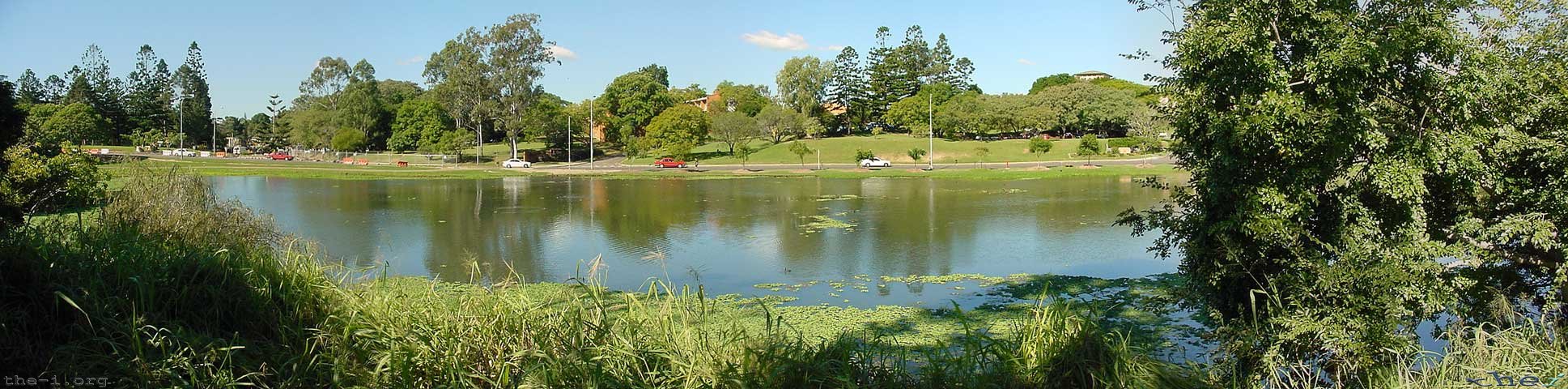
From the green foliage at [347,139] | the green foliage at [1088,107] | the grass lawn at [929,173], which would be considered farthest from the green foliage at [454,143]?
the green foliage at [1088,107]

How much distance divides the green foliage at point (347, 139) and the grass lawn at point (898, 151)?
83.8 ft

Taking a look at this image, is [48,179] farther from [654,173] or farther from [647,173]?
[647,173]

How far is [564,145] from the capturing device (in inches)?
2771

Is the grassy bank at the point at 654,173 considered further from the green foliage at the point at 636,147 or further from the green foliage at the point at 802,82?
the green foliage at the point at 802,82

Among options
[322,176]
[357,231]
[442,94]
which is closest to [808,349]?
[357,231]

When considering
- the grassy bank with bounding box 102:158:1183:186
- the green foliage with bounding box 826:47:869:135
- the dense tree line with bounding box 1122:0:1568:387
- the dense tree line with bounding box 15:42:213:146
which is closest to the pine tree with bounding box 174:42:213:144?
the dense tree line with bounding box 15:42:213:146

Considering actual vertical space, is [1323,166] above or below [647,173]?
above

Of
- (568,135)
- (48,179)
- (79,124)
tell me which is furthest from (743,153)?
(79,124)

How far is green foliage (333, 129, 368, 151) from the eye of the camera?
69.6 meters

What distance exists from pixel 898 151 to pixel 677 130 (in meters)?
16.3

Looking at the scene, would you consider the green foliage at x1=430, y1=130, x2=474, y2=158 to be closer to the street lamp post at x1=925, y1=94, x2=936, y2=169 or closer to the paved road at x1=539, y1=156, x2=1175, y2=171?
the paved road at x1=539, y1=156, x2=1175, y2=171

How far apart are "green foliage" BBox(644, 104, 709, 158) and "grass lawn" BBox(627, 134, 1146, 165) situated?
175cm

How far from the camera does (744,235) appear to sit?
18.2 metres

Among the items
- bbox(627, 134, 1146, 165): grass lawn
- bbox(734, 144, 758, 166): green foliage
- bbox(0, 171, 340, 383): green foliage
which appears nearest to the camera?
bbox(0, 171, 340, 383): green foliage
